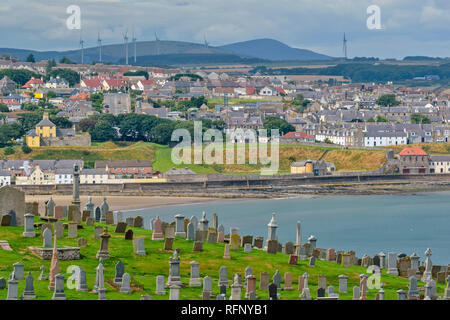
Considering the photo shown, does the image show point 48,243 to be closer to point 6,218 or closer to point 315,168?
point 6,218

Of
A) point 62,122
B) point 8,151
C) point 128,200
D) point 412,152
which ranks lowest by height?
point 128,200

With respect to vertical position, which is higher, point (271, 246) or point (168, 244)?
point (168, 244)

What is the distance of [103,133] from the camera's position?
124938 mm

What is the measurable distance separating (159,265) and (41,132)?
283 ft

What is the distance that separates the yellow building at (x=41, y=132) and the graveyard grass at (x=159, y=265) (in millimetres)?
76590

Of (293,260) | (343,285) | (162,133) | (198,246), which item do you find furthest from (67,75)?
(343,285)

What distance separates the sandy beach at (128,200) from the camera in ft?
284

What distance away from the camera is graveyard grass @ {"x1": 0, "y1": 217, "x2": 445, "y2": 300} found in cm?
3231

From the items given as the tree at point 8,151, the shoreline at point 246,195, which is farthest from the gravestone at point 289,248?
the tree at point 8,151

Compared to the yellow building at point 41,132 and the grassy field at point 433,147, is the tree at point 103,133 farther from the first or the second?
the grassy field at point 433,147

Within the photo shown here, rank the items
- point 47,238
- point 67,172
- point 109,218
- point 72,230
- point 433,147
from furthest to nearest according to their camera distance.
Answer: point 433,147, point 67,172, point 109,218, point 72,230, point 47,238

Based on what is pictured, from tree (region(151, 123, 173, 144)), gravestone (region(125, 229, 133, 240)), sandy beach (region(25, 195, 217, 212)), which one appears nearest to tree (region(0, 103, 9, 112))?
tree (region(151, 123, 173, 144))

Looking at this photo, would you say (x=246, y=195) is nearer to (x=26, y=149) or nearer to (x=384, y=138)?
(x=26, y=149)
